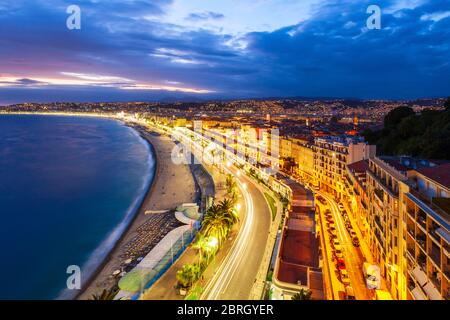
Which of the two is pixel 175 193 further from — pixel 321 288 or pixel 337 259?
pixel 321 288

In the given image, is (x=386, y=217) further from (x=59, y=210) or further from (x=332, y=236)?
(x=59, y=210)

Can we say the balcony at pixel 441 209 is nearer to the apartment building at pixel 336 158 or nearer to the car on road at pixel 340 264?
the car on road at pixel 340 264

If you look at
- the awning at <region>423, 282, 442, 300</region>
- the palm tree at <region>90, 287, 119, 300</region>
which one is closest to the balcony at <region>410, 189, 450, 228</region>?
the awning at <region>423, 282, 442, 300</region>

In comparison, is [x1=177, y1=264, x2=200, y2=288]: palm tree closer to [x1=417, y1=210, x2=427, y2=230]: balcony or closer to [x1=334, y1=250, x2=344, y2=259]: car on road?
[x1=334, y1=250, x2=344, y2=259]: car on road

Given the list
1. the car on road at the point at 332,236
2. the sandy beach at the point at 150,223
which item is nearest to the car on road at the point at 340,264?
the car on road at the point at 332,236
